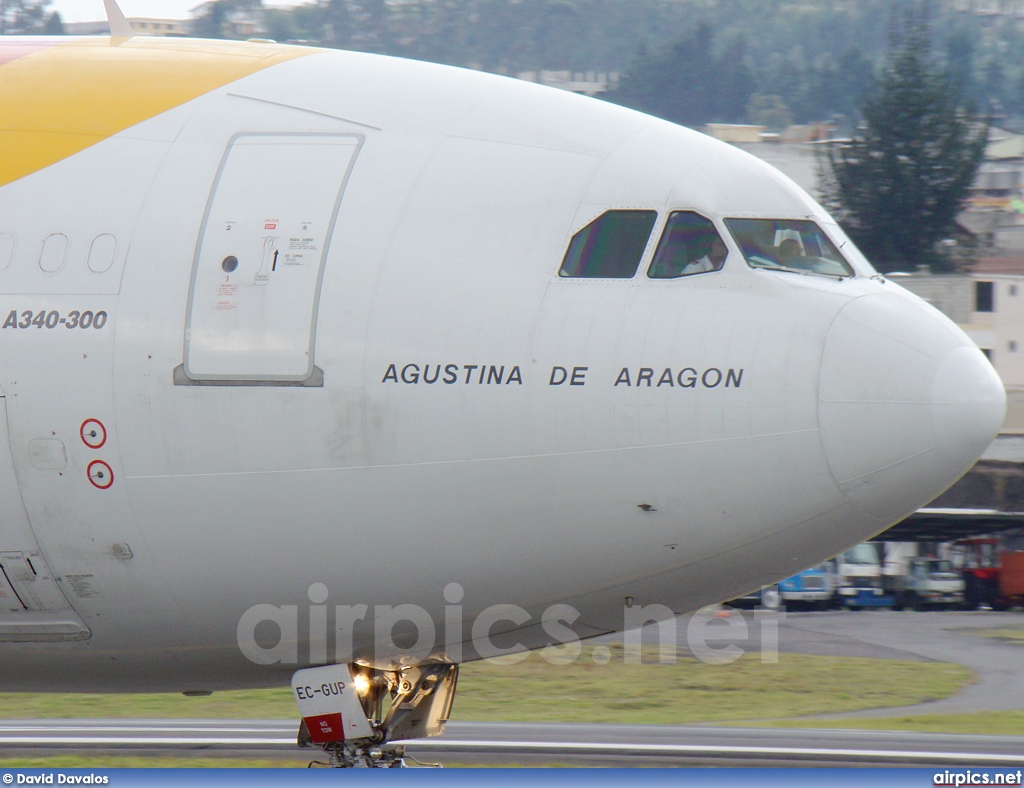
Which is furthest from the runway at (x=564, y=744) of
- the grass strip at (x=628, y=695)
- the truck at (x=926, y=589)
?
the truck at (x=926, y=589)

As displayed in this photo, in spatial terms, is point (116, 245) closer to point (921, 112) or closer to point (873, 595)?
point (873, 595)

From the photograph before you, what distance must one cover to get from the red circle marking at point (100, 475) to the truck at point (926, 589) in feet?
110

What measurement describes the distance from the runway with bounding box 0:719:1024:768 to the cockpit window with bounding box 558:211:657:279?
376 inches

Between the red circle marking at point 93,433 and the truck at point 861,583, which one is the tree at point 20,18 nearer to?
the truck at point 861,583

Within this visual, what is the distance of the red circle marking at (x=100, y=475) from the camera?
→ 815cm

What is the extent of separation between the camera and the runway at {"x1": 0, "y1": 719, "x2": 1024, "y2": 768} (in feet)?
54.2

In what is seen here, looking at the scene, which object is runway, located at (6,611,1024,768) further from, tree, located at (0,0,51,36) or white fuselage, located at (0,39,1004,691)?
tree, located at (0,0,51,36)

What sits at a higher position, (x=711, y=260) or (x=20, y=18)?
(x=20, y=18)

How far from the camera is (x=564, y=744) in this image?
17.8 m

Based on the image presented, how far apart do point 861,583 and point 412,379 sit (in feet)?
109

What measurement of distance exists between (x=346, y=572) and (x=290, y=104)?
2.87 meters

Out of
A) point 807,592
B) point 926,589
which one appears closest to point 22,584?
point 807,592

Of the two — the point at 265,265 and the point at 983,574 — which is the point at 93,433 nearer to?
the point at 265,265

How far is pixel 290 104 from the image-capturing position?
859cm
